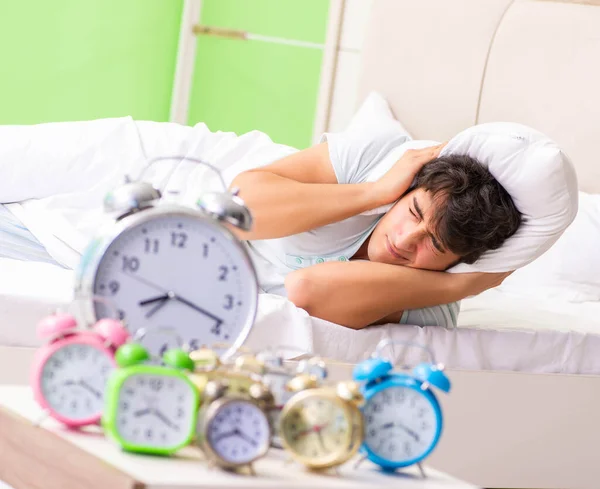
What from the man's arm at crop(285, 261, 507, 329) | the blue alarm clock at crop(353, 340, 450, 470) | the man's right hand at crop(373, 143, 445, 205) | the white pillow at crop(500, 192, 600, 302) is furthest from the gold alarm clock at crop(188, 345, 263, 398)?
the white pillow at crop(500, 192, 600, 302)

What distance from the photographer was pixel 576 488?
2078 mm

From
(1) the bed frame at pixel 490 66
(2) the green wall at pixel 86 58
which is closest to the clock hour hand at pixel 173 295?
(1) the bed frame at pixel 490 66

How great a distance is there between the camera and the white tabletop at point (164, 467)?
2.81 feet

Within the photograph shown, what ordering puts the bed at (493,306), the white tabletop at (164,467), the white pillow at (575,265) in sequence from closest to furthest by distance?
the white tabletop at (164,467), the bed at (493,306), the white pillow at (575,265)

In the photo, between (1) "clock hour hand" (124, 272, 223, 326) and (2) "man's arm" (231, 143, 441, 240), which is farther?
(2) "man's arm" (231, 143, 441, 240)

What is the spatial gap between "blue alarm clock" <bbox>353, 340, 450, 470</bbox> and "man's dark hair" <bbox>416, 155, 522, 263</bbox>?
0.83 meters

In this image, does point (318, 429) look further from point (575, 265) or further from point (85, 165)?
point (575, 265)

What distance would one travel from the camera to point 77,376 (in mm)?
967

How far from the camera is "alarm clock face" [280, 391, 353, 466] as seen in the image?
0.94m

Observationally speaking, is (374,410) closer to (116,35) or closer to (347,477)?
(347,477)

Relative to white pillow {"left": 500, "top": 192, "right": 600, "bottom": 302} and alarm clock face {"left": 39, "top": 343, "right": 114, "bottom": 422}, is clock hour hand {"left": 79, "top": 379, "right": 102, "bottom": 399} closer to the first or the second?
alarm clock face {"left": 39, "top": 343, "right": 114, "bottom": 422}

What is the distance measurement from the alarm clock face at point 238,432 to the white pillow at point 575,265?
184 cm

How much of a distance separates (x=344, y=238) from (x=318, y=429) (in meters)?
1.14

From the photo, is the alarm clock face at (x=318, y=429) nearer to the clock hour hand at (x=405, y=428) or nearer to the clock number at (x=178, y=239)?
the clock hour hand at (x=405, y=428)
